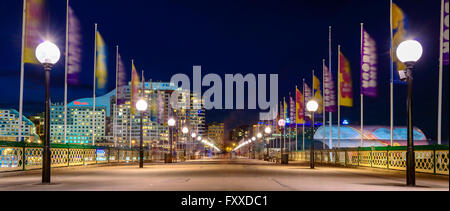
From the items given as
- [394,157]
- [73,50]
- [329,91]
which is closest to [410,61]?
[394,157]

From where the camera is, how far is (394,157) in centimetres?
2573

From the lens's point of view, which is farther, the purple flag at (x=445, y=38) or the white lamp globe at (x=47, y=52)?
the purple flag at (x=445, y=38)

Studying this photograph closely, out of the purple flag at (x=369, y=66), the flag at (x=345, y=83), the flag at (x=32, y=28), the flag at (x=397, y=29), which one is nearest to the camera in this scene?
the flag at (x=32, y=28)

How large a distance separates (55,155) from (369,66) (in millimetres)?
19886

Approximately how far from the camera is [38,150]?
85.7 feet

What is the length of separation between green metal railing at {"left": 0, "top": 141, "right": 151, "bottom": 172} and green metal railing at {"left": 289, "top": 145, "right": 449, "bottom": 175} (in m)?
17.4

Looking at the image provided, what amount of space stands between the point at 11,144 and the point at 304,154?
4156 centimetres

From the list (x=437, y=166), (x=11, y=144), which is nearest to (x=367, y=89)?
(x=437, y=166)

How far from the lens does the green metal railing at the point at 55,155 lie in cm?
2284

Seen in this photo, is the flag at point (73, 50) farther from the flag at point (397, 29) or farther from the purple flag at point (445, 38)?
the purple flag at point (445, 38)

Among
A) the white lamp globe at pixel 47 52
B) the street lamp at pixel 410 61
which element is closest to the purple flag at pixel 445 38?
the street lamp at pixel 410 61

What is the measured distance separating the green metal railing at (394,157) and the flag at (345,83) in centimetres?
375

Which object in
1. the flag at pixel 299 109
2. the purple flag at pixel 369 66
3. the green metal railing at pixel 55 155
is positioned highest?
the purple flag at pixel 369 66
